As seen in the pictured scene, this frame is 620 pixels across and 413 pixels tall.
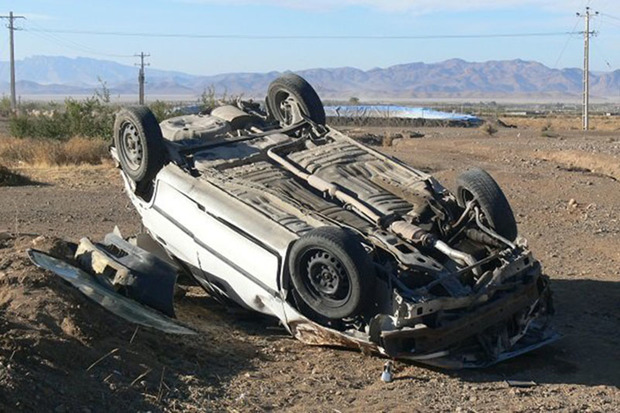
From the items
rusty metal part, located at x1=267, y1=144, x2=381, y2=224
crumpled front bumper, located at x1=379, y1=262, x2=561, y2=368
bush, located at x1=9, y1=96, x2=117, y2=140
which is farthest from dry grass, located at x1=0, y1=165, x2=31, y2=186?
crumpled front bumper, located at x1=379, y1=262, x2=561, y2=368

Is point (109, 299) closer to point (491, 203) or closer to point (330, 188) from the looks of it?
point (330, 188)

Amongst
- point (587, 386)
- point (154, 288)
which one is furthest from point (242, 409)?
point (587, 386)

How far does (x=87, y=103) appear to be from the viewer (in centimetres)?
2378

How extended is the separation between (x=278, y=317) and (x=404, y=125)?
1645 inches

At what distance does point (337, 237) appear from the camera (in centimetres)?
598

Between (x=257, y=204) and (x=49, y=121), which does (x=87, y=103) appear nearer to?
(x=49, y=121)

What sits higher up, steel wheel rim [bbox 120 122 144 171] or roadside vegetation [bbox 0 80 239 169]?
steel wheel rim [bbox 120 122 144 171]

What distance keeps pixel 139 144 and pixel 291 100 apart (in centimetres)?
201

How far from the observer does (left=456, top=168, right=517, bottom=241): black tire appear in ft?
23.6

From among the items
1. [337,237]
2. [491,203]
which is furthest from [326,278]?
[491,203]

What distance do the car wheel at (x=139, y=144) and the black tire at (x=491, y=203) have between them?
280 centimetres

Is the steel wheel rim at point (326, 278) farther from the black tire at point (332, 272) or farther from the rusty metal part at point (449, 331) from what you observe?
the rusty metal part at point (449, 331)

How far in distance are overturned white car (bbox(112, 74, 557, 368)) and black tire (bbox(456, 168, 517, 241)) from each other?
0.03 feet

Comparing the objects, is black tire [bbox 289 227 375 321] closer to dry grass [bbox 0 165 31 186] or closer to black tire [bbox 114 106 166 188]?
black tire [bbox 114 106 166 188]
